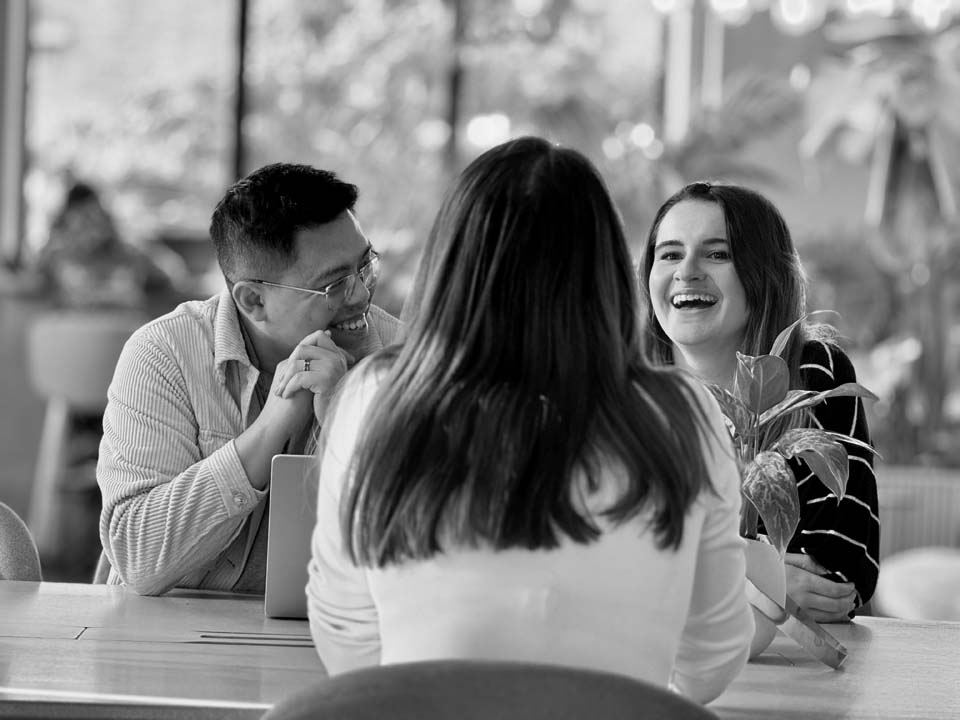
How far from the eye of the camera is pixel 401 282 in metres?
6.78

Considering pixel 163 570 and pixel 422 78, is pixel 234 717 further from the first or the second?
pixel 422 78

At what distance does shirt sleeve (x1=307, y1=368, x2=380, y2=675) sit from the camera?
1296mm

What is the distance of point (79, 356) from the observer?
5.25 meters

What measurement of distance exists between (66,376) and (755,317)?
3.91 metres

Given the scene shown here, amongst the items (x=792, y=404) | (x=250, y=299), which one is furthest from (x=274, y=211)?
(x=792, y=404)

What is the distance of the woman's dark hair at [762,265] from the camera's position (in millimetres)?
1940

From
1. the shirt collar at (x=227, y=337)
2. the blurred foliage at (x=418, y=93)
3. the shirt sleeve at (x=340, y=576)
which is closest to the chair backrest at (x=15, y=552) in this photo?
the shirt collar at (x=227, y=337)

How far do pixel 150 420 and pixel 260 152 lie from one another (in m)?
5.27

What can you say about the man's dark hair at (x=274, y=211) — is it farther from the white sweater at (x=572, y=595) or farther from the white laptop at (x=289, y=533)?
the white sweater at (x=572, y=595)

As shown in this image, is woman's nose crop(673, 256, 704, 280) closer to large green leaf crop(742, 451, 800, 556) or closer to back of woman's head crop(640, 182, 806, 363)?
back of woman's head crop(640, 182, 806, 363)

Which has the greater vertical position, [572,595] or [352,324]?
[352,324]

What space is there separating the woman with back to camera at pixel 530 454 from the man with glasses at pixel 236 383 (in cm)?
60

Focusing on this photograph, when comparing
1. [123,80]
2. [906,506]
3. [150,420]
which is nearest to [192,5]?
[123,80]

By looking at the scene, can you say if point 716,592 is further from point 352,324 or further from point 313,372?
point 352,324
